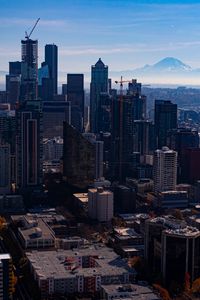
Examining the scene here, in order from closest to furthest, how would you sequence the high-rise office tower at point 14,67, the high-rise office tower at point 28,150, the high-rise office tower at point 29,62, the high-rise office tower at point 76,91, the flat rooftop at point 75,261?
the flat rooftop at point 75,261, the high-rise office tower at point 28,150, the high-rise office tower at point 76,91, the high-rise office tower at point 29,62, the high-rise office tower at point 14,67

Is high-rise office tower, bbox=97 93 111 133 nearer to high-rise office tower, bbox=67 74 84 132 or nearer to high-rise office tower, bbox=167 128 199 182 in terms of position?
high-rise office tower, bbox=67 74 84 132

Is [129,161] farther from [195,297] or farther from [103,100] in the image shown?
[195,297]

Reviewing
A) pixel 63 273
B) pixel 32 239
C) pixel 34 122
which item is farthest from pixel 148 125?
pixel 63 273

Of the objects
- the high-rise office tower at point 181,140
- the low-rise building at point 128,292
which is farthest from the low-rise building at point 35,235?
the high-rise office tower at point 181,140

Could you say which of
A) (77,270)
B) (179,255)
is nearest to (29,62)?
(77,270)

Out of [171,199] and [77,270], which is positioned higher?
[171,199]

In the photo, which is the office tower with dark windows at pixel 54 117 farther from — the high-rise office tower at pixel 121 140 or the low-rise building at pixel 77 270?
the low-rise building at pixel 77 270

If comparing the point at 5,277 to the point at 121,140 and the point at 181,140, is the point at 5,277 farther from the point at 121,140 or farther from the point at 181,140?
the point at 181,140
